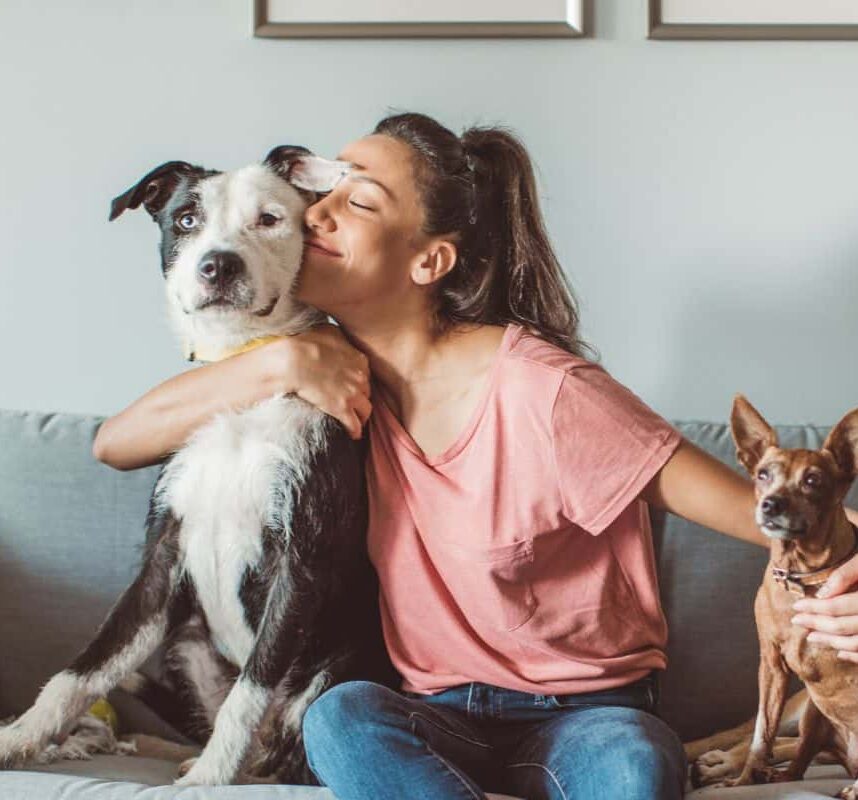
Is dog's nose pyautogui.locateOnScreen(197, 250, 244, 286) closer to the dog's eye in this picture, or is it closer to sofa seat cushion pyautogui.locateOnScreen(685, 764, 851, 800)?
the dog's eye

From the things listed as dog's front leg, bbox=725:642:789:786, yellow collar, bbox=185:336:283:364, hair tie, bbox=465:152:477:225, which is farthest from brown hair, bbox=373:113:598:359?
dog's front leg, bbox=725:642:789:786

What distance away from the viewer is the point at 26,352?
240cm

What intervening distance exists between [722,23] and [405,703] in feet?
4.69

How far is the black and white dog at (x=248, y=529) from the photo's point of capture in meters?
1.67

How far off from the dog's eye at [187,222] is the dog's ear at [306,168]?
→ 17 centimetres

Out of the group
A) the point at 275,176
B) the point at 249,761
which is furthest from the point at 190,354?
the point at 249,761

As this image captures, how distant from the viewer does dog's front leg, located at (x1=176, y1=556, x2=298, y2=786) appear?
1601 millimetres

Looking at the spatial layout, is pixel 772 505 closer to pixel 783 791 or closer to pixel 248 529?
pixel 783 791

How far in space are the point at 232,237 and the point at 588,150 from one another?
2.91ft

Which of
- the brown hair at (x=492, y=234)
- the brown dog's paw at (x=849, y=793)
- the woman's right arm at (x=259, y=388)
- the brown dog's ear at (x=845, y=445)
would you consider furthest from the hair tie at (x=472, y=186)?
the brown dog's paw at (x=849, y=793)

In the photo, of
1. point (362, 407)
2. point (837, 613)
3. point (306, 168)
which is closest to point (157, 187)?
point (306, 168)

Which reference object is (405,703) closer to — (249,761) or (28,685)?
(249,761)

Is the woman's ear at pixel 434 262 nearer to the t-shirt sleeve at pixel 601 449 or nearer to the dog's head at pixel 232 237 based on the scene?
the dog's head at pixel 232 237

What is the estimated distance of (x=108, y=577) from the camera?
203cm
